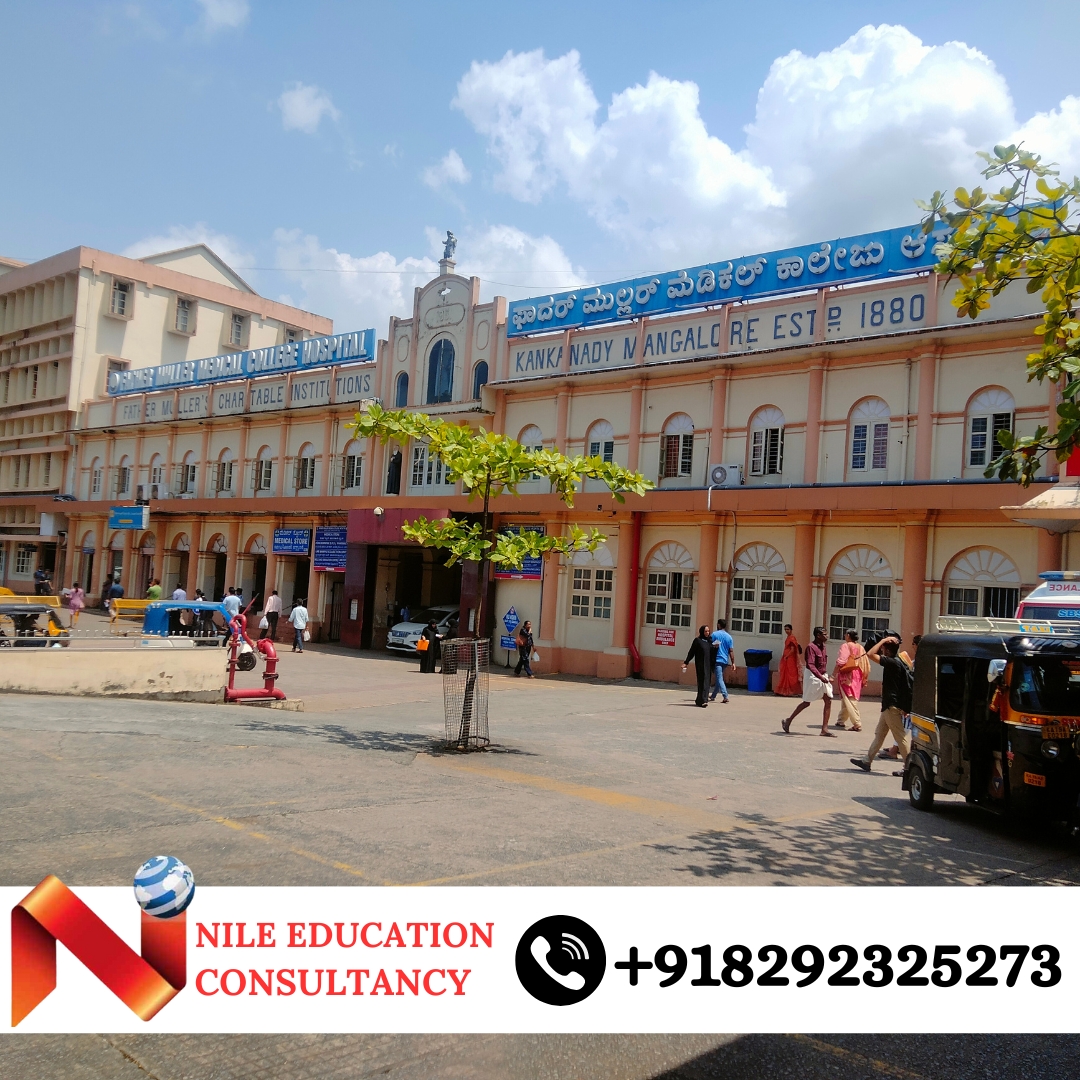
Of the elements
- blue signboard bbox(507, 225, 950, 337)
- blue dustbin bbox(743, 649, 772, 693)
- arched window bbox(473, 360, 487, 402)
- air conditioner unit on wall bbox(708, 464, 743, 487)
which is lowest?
blue dustbin bbox(743, 649, 772, 693)

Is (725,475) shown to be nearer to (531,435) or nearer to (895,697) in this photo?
(531,435)

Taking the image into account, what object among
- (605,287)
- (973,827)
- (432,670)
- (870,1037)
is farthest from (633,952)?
(605,287)

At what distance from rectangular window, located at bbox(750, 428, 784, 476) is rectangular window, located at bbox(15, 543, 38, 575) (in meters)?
40.8

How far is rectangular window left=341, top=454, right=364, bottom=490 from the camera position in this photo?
3344 centimetres

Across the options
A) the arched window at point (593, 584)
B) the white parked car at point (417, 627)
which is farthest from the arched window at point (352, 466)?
the arched window at point (593, 584)

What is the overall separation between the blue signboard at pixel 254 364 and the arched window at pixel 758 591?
15360 millimetres

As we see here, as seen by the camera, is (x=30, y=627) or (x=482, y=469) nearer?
(x=482, y=469)

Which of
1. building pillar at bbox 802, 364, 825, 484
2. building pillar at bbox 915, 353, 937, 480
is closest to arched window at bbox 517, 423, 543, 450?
building pillar at bbox 802, 364, 825, 484

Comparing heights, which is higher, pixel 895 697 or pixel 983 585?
pixel 983 585

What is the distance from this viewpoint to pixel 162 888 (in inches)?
149

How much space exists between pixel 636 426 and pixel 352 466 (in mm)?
11880

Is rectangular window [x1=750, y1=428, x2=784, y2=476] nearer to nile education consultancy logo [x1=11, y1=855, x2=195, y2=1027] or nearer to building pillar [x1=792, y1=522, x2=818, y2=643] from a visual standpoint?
building pillar [x1=792, y1=522, x2=818, y2=643]

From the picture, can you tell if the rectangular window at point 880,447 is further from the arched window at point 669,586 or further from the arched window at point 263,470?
the arched window at point 263,470

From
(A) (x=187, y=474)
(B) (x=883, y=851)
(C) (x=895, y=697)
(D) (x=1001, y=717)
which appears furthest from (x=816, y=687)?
(A) (x=187, y=474)
